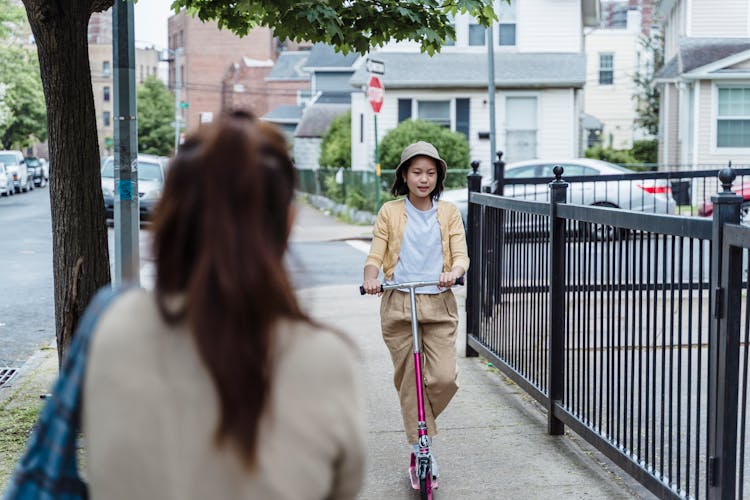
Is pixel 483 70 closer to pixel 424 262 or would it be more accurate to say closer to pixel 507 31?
pixel 507 31

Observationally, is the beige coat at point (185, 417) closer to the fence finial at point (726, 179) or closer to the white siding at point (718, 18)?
the fence finial at point (726, 179)

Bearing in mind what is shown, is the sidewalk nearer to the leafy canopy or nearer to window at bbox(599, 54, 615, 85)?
the leafy canopy

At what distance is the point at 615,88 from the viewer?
186ft

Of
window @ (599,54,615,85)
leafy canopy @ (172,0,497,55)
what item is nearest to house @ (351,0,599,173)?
window @ (599,54,615,85)

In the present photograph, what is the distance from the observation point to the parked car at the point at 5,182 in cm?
4812

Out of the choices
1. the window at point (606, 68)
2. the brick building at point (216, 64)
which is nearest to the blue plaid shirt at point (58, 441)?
the window at point (606, 68)

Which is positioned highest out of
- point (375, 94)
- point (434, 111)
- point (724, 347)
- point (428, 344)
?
point (434, 111)

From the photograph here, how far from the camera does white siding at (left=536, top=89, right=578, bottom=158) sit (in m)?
34.2

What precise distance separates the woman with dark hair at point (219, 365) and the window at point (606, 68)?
57168 mm

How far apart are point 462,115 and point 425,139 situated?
5.35 metres

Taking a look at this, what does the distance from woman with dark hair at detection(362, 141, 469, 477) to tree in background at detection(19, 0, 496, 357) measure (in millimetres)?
1561

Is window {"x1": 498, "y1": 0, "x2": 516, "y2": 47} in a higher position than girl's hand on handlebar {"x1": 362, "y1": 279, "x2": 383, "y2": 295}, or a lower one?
higher

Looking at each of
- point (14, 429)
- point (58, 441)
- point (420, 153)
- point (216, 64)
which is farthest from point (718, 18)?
point (216, 64)

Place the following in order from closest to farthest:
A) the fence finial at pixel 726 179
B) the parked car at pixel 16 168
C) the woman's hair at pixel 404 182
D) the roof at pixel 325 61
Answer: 1. the fence finial at pixel 726 179
2. the woman's hair at pixel 404 182
3. the parked car at pixel 16 168
4. the roof at pixel 325 61
